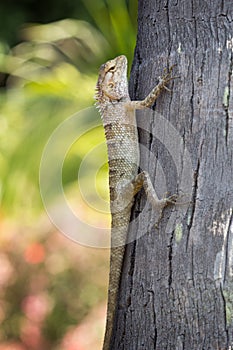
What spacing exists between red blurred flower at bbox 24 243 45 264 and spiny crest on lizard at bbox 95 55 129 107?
6.76 ft

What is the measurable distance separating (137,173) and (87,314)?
2.18m

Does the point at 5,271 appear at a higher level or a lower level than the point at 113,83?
lower

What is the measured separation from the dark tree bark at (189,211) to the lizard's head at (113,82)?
229 mm

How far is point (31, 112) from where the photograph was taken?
5.80 metres

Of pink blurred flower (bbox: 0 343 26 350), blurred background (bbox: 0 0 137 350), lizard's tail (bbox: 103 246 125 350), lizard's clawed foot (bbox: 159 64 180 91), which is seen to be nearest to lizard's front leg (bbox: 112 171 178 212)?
lizard's tail (bbox: 103 246 125 350)

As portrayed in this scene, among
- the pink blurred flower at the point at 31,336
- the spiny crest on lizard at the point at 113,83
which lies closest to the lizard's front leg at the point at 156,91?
the spiny crest on lizard at the point at 113,83

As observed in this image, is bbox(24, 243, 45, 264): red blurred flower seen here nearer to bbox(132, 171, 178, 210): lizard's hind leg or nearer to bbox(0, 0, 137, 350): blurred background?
bbox(0, 0, 137, 350): blurred background

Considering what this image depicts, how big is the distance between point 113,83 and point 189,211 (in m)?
0.76

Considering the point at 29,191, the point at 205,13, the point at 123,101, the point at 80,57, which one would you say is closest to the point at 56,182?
the point at 29,191

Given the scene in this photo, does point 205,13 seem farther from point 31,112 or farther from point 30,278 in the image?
point 31,112

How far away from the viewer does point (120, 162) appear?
2809 mm

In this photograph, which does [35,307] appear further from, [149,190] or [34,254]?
[149,190]

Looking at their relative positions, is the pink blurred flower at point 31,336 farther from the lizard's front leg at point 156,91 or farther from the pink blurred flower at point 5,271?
the lizard's front leg at point 156,91

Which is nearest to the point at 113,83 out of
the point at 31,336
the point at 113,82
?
the point at 113,82
